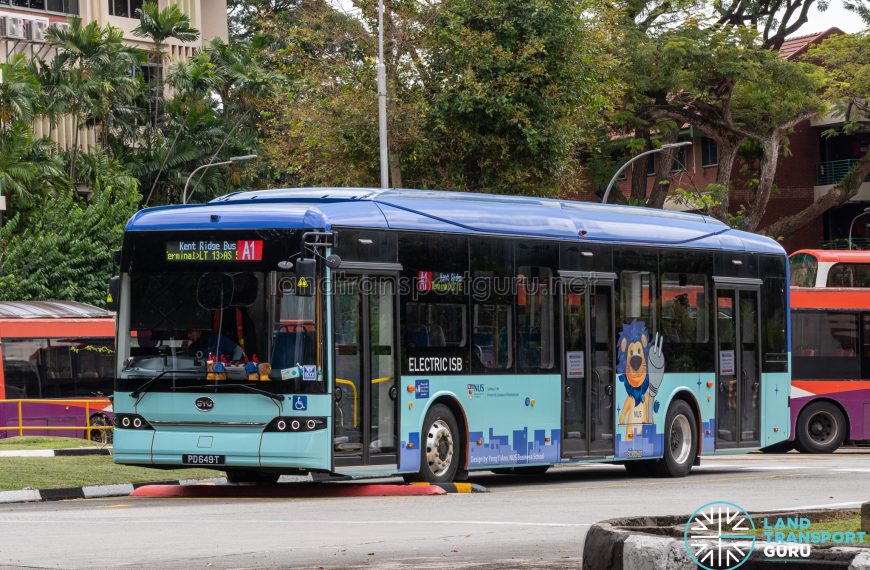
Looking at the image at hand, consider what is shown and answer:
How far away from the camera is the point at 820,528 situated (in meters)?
10.5

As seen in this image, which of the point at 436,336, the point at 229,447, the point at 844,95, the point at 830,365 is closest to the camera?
the point at 229,447

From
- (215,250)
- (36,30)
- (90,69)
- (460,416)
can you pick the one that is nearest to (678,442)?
(460,416)

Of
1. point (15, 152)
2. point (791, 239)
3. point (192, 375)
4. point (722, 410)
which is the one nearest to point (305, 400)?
point (192, 375)

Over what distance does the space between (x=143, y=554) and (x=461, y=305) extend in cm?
784

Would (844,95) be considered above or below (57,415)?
above

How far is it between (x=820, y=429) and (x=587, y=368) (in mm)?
11635

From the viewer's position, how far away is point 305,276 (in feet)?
52.3

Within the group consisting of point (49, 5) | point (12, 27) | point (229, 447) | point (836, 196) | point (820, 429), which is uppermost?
point (49, 5)

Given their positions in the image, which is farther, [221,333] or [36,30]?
[36,30]

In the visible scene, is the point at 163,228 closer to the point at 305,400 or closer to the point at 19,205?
the point at 305,400

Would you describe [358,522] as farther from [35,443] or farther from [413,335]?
[35,443]

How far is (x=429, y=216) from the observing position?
18234mm

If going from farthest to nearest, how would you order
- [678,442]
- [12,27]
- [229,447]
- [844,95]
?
[12,27], [844,95], [678,442], [229,447]

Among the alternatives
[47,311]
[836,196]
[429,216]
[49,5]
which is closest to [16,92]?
[49,5]
